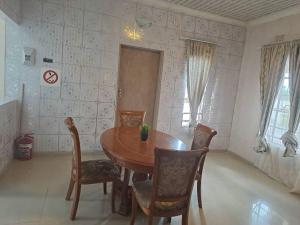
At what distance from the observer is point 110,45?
12.4ft

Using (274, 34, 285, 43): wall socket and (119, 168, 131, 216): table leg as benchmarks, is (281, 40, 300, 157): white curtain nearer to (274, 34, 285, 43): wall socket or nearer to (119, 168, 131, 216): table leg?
(274, 34, 285, 43): wall socket

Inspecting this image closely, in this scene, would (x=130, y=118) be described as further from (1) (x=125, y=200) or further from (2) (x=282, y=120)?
(2) (x=282, y=120)

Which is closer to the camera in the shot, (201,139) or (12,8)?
(201,139)

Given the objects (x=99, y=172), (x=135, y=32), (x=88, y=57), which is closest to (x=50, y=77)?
(x=88, y=57)

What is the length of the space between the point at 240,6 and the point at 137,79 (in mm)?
2036

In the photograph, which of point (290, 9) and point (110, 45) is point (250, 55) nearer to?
point (290, 9)

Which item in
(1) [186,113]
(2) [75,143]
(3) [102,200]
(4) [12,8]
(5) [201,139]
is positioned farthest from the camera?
(1) [186,113]

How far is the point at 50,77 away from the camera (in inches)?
140

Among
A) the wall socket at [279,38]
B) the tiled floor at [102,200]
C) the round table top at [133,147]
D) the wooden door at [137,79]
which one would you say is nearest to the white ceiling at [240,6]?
the wall socket at [279,38]

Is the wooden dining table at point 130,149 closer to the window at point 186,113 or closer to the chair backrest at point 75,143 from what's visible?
the chair backrest at point 75,143

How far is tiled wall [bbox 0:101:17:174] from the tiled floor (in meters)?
0.16

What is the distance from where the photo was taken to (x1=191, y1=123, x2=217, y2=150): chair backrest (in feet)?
8.23

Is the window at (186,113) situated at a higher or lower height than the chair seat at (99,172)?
higher

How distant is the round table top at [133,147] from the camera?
187cm
